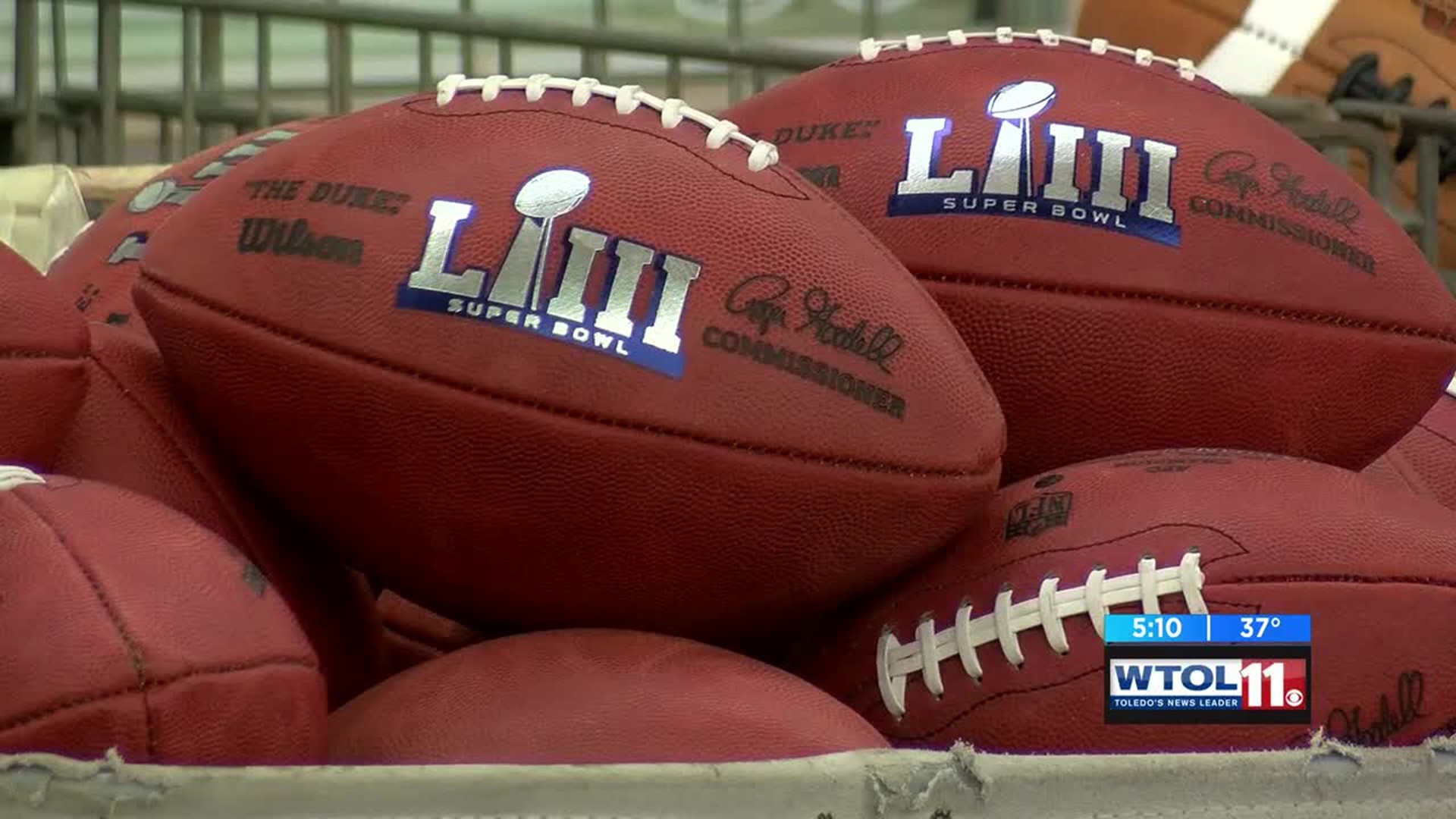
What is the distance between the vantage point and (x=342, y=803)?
0.65 metres

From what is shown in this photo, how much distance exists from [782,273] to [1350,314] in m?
0.33

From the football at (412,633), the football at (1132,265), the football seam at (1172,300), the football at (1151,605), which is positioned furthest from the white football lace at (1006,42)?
the football at (412,633)

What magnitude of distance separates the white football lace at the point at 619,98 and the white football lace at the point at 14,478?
10.8 inches

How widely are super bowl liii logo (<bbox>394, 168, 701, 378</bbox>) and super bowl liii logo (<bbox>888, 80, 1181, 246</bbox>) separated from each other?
7.4 inches

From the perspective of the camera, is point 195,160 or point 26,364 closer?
point 26,364

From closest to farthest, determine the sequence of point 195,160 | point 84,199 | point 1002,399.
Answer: point 1002,399, point 195,160, point 84,199

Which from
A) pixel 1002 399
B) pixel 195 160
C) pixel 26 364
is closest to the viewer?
pixel 26 364

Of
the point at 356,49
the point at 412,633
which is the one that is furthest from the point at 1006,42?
the point at 356,49

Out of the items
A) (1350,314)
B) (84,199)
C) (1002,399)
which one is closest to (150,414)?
(1002,399)

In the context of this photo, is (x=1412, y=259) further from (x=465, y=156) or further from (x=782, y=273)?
(x=465, y=156)

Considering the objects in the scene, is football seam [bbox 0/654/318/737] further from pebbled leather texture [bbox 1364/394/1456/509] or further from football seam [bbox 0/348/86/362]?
pebbled leather texture [bbox 1364/394/1456/509]

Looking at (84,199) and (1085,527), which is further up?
(84,199)

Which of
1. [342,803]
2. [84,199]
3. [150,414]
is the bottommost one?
[342,803]

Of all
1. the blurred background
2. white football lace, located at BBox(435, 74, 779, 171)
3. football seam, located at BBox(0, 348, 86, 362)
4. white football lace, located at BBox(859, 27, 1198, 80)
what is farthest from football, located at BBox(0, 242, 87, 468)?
the blurred background
